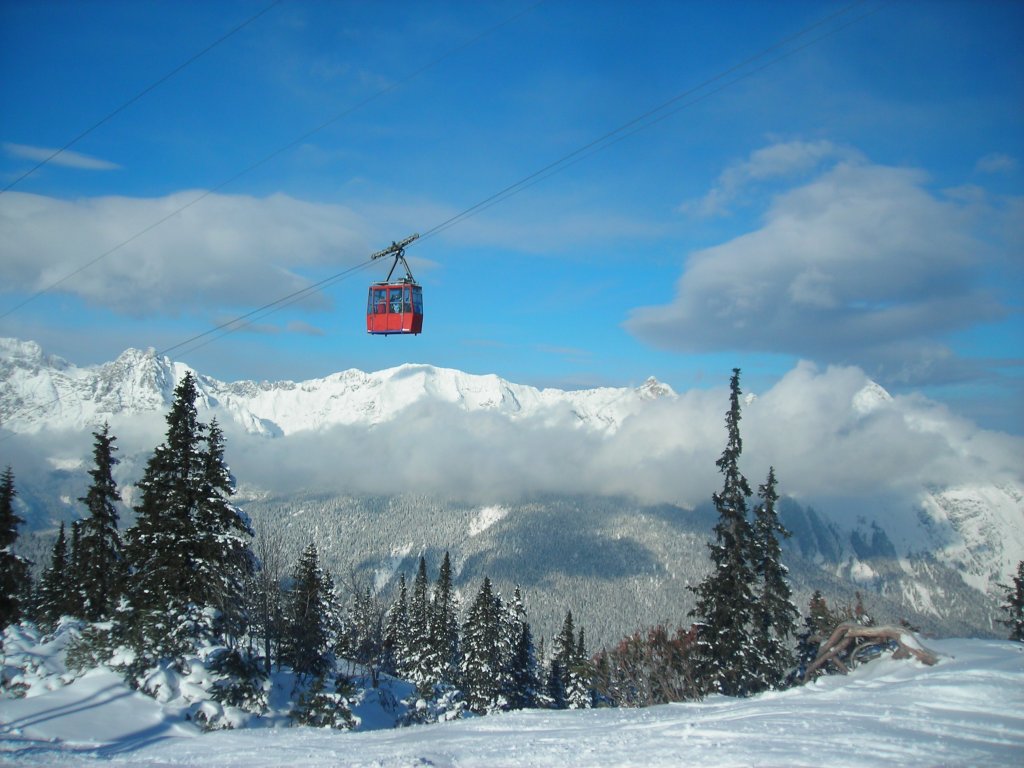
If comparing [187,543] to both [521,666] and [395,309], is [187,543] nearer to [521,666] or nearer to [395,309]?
[395,309]

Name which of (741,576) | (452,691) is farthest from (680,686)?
(452,691)

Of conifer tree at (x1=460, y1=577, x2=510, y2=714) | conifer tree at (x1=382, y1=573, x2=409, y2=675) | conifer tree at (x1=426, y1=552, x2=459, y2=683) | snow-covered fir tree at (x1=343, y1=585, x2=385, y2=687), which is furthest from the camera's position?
conifer tree at (x1=382, y1=573, x2=409, y2=675)

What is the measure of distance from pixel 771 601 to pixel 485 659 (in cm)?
2220

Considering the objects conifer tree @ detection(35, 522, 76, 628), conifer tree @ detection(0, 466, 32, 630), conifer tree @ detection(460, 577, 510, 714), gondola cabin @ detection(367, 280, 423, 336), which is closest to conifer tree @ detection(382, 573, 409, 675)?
conifer tree @ detection(460, 577, 510, 714)

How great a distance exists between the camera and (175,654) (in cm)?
2158

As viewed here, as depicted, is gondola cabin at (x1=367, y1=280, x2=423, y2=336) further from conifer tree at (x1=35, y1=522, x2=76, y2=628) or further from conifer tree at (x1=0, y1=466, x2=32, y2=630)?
conifer tree at (x1=35, y1=522, x2=76, y2=628)

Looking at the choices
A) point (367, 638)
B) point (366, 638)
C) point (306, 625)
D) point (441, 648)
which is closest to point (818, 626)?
point (306, 625)

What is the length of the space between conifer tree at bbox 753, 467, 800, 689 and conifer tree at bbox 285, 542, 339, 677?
1884cm

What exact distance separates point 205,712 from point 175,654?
289 cm

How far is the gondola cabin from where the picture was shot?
27.1 meters

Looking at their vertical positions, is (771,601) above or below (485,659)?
above

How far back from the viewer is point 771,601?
28922 mm

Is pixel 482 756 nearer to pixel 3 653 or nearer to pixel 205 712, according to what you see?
pixel 205 712

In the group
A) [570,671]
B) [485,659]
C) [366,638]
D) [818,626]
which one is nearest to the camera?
[818,626]
